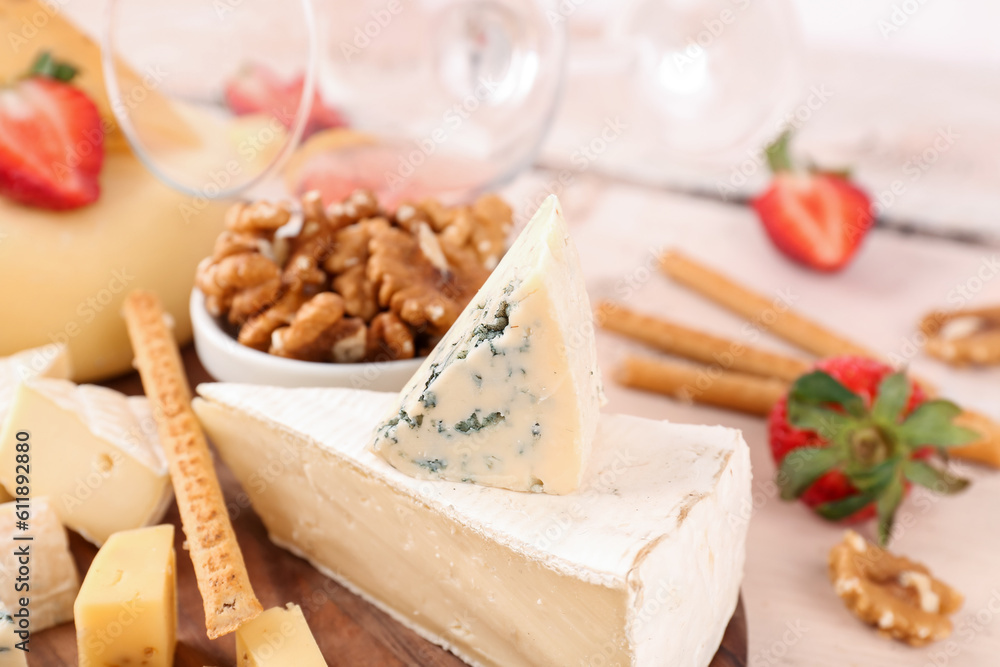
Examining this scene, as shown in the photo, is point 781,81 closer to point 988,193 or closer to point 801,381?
point 988,193

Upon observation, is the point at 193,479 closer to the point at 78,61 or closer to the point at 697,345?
the point at 78,61

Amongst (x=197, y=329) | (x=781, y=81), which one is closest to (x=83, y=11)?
(x=197, y=329)

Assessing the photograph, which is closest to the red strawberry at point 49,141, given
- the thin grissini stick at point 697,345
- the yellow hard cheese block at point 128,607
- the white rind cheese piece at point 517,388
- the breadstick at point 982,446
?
the yellow hard cheese block at point 128,607

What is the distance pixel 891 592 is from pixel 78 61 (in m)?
1.57

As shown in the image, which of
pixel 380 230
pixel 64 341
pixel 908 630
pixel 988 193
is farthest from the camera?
pixel 988 193

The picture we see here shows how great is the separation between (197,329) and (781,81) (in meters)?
1.57

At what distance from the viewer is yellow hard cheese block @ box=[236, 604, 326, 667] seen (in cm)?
96

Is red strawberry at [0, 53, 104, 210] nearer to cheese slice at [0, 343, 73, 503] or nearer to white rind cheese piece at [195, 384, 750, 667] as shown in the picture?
cheese slice at [0, 343, 73, 503]

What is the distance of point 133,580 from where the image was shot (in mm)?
1001

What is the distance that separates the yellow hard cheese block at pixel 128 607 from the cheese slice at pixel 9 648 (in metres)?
0.06

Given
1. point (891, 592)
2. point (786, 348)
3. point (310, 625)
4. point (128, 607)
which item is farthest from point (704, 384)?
point (128, 607)

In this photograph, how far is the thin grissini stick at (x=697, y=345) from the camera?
5.62 ft

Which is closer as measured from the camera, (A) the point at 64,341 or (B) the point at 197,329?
(B) the point at 197,329

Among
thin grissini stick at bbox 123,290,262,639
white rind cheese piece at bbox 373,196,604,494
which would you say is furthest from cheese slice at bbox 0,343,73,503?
white rind cheese piece at bbox 373,196,604,494
